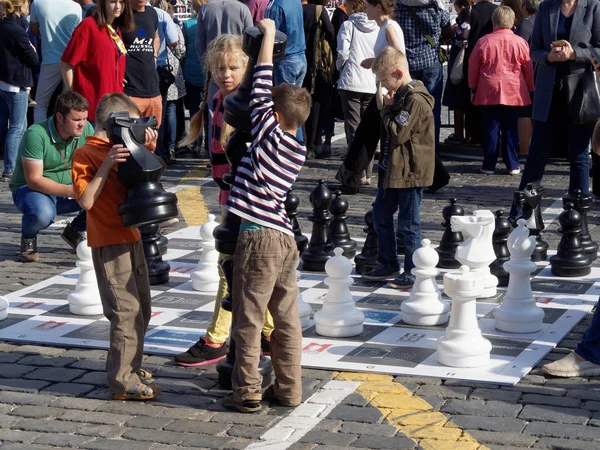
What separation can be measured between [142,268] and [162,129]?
653 cm

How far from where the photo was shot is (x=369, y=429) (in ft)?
14.8

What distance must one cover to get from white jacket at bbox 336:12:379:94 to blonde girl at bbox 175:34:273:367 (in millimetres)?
5159

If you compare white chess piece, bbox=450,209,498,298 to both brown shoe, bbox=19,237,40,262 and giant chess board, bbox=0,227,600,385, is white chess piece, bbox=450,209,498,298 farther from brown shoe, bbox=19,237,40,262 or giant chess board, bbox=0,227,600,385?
brown shoe, bbox=19,237,40,262

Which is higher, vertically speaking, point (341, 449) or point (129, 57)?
point (129, 57)

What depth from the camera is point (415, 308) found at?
19.7 ft

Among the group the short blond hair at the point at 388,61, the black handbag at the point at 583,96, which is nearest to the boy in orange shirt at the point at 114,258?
the short blond hair at the point at 388,61

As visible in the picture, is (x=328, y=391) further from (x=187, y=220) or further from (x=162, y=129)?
(x=162, y=129)

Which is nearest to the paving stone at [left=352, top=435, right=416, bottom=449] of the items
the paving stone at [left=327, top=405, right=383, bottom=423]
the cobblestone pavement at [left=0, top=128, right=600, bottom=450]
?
the cobblestone pavement at [left=0, top=128, right=600, bottom=450]

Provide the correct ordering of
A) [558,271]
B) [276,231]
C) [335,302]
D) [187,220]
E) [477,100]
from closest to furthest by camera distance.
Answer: [276,231]
[335,302]
[558,271]
[187,220]
[477,100]

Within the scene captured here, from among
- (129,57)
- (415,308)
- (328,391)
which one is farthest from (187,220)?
(328,391)

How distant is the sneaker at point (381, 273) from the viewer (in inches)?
277

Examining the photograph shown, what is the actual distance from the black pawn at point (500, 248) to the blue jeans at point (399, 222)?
0.49 m

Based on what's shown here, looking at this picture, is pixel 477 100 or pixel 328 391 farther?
pixel 477 100

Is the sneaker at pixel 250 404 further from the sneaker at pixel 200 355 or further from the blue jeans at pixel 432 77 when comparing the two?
the blue jeans at pixel 432 77
